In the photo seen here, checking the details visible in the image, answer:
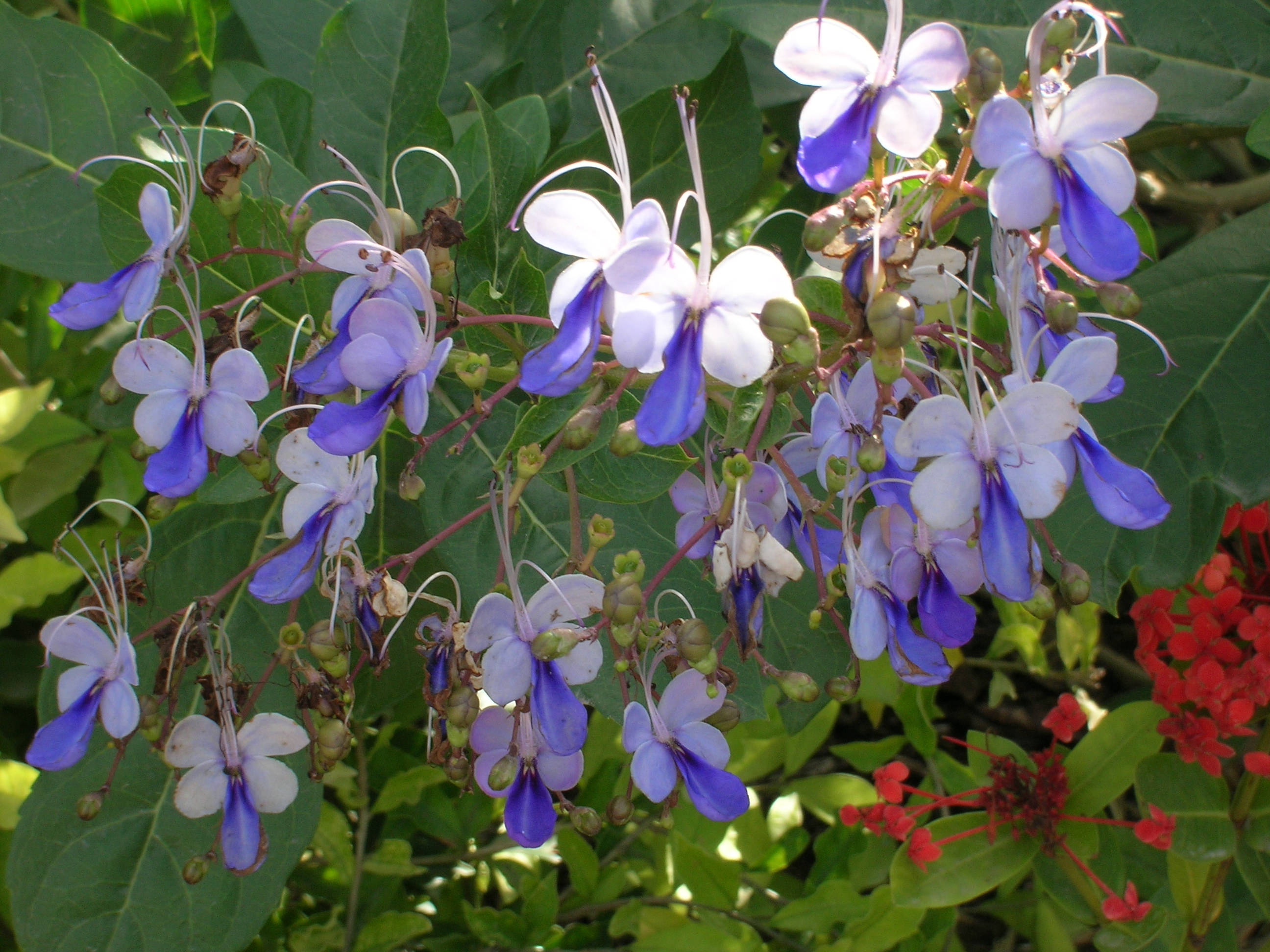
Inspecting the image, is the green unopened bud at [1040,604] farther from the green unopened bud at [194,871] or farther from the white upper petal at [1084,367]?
the green unopened bud at [194,871]

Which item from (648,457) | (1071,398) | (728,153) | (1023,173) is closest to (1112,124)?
(1023,173)

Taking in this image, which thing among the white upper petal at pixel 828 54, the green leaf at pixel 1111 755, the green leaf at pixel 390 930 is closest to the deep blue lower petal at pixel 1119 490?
the white upper petal at pixel 828 54

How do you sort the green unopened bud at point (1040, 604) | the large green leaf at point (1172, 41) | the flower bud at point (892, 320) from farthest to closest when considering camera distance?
the large green leaf at point (1172, 41)
the green unopened bud at point (1040, 604)
the flower bud at point (892, 320)

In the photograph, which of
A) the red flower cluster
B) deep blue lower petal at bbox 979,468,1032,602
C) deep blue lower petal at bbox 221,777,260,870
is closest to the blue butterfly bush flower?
deep blue lower petal at bbox 979,468,1032,602

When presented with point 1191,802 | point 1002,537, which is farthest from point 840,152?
point 1191,802

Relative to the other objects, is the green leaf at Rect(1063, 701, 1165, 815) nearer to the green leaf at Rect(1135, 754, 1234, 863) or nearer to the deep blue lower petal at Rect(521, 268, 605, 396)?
the green leaf at Rect(1135, 754, 1234, 863)

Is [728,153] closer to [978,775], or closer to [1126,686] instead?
[978,775]
